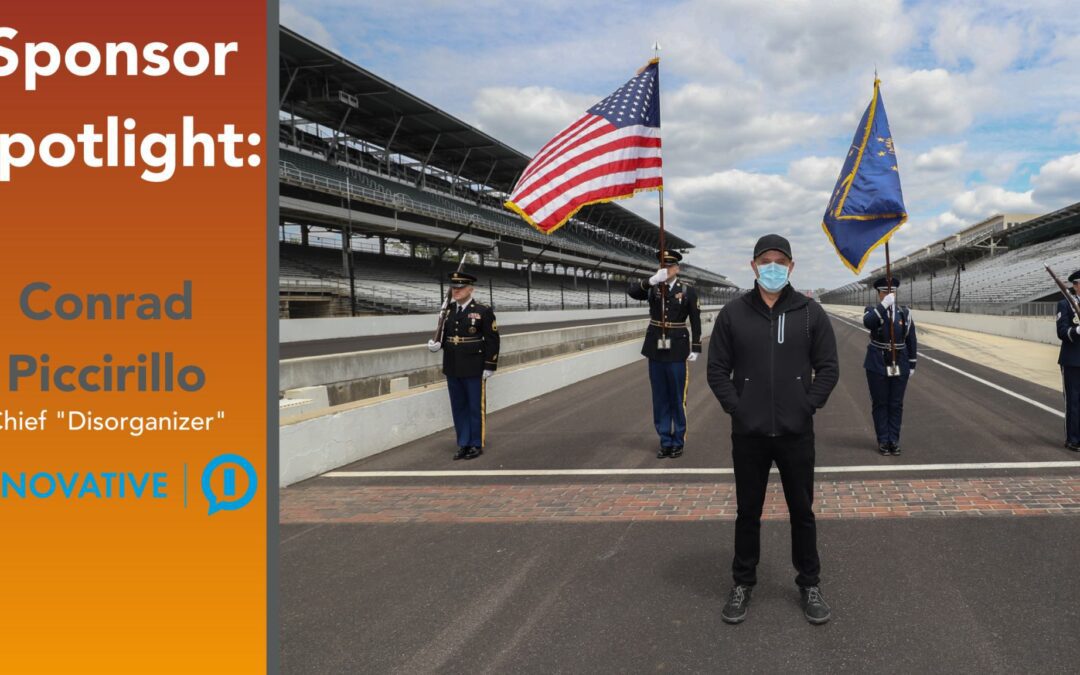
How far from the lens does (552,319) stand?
4825cm

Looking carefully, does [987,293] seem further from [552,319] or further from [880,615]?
[880,615]

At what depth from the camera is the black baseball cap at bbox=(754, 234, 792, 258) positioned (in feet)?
10.9

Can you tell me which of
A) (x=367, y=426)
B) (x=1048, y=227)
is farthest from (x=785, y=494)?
(x=1048, y=227)

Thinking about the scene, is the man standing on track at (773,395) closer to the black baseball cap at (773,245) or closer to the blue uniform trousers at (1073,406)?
the black baseball cap at (773,245)

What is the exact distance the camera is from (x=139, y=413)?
1.98 metres

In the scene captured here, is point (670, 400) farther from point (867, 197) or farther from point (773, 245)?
point (773, 245)

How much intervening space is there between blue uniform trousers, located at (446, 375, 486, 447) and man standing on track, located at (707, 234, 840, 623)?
12.8ft

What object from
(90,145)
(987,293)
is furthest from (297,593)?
(987,293)

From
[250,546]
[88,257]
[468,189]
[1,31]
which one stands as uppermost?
[468,189]

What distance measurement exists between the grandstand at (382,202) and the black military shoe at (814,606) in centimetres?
2788

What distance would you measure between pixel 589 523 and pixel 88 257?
11.8ft

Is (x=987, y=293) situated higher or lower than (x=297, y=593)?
higher

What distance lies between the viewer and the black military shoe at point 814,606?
3.05 m

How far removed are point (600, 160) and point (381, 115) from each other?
140 ft
